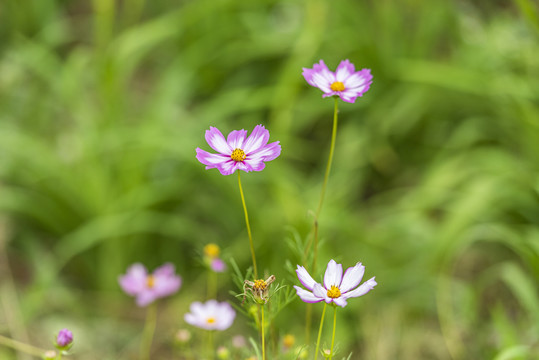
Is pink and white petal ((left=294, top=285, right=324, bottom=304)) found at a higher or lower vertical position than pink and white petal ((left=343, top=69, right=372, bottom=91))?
lower

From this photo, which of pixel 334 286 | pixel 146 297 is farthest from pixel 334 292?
pixel 146 297

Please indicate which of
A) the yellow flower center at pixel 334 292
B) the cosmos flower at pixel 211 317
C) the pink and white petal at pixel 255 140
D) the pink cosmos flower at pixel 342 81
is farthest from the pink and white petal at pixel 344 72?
the cosmos flower at pixel 211 317

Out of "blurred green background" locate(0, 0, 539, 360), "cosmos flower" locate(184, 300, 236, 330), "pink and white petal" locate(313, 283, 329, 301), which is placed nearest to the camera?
"pink and white petal" locate(313, 283, 329, 301)

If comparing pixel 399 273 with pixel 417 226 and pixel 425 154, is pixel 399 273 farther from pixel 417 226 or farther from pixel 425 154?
pixel 425 154

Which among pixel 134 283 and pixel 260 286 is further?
pixel 134 283

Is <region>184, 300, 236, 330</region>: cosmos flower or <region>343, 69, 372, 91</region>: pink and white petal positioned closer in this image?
<region>343, 69, 372, 91</region>: pink and white petal

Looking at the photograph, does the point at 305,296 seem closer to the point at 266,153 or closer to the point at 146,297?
the point at 266,153

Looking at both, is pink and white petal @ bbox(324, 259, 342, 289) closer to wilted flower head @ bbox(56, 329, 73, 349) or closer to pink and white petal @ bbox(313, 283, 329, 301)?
pink and white petal @ bbox(313, 283, 329, 301)

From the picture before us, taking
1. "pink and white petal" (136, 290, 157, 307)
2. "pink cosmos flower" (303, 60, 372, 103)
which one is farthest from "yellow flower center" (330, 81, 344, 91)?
"pink and white petal" (136, 290, 157, 307)
